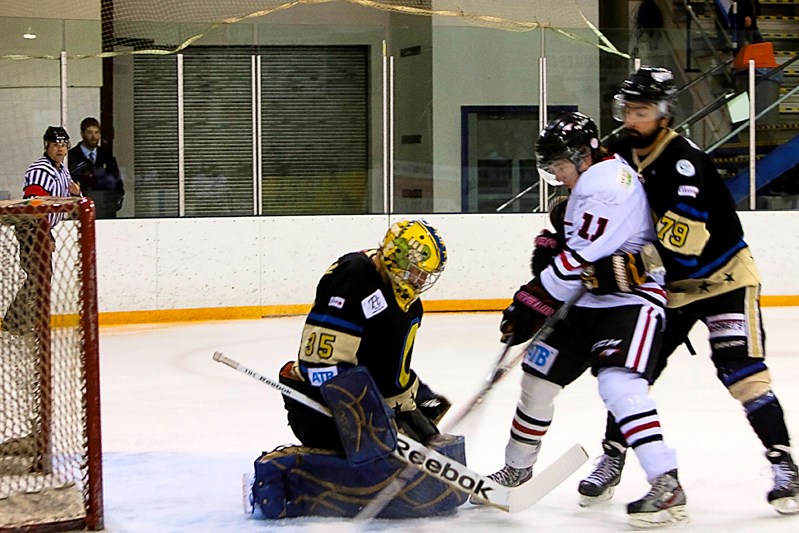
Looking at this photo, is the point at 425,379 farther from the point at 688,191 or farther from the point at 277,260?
the point at 277,260

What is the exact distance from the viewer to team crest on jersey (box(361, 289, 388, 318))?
8.29ft

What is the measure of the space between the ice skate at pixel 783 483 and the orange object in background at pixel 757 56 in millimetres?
5154

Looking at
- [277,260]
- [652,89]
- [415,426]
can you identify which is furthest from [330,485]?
[277,260]

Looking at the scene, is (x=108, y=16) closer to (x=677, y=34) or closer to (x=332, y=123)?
(x=332, y=123)

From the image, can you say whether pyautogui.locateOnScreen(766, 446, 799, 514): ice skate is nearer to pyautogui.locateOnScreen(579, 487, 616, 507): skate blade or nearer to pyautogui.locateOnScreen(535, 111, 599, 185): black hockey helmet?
pyautogui.locateOnScreen(579, 487, 616, 507): skate blade

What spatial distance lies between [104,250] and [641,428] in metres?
4.54

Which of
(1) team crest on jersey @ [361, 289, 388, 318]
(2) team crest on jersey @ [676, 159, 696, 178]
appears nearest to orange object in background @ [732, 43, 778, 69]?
(2) team crest on jersey @ [676, 159, 696, 178]

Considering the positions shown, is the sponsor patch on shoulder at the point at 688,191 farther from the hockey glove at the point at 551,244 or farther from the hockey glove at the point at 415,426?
the hockey glove at the point at 415,426

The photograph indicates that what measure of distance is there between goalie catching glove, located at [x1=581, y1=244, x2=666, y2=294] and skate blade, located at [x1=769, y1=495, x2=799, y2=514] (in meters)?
0.58

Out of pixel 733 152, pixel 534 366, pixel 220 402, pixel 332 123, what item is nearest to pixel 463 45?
pixel 332 123

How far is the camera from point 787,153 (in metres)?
7.50

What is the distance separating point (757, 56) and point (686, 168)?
522 cm

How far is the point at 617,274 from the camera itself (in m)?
2.58

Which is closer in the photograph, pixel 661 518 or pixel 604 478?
pixel 661 518
